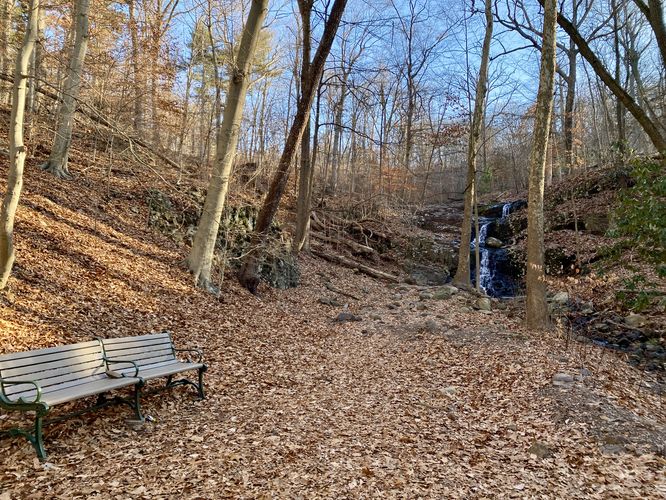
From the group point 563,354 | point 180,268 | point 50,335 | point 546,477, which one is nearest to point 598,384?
point 563,354

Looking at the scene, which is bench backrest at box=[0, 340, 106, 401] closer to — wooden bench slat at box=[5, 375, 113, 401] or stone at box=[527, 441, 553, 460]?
wooden bench slat at box=[5, 375, 113, 401]

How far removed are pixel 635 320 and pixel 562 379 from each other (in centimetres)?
533

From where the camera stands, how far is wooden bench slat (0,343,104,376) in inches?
142

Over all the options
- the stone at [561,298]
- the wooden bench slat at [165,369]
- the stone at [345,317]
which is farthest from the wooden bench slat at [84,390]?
the stone at [561,298]

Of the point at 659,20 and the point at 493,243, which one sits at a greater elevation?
the point at 659,20

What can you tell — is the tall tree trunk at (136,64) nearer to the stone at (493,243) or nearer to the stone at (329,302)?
the stone at (329,302)

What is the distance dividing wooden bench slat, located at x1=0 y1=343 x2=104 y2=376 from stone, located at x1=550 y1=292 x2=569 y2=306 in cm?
1102

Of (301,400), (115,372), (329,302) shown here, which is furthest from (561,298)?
(115,372)

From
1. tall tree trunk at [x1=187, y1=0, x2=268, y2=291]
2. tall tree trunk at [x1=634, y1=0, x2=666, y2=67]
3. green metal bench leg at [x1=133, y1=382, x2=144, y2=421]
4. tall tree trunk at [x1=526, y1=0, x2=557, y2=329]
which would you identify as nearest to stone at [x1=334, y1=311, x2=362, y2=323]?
tall tree trunk at [x1=187, y1=0, x2=268, y2=291]

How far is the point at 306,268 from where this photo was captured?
13.5m

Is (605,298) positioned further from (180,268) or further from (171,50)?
(171,50)

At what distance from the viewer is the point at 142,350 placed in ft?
16.0

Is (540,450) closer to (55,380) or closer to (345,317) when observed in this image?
(55,380)

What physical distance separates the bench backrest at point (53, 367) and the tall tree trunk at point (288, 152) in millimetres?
5388
